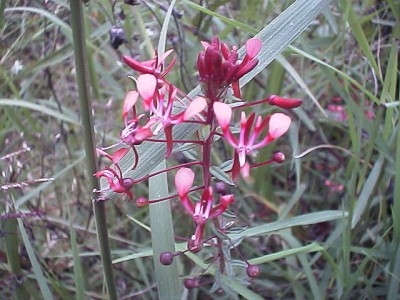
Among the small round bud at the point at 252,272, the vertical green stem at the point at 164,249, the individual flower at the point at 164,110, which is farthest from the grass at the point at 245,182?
the individual flower at the point at 164,110

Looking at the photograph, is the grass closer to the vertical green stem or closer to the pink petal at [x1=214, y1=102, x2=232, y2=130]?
the vertical green stem

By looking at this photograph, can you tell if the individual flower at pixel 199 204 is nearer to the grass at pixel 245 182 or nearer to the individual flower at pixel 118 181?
the individual flower at pixel 118 181

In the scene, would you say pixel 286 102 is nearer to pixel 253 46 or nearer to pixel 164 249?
pixel 253 46

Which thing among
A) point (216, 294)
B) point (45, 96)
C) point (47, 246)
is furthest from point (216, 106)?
point (45, 96)

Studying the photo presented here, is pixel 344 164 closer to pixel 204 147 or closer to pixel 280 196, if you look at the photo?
pixel 280 196

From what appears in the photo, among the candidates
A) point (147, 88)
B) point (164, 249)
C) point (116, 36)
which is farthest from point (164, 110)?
point (116, 36)
